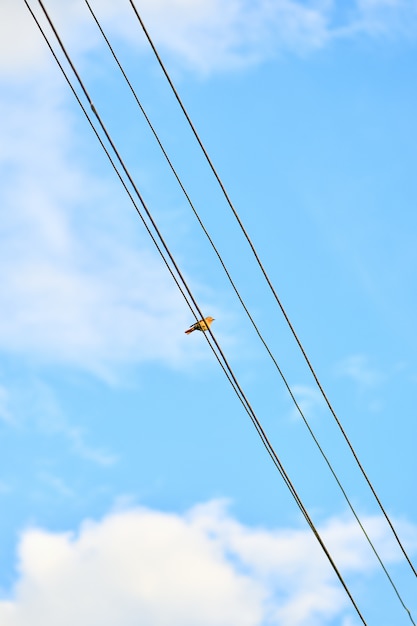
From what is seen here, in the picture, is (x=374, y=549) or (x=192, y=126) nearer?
(x=192, y=126)

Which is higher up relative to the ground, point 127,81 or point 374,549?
point 127,81

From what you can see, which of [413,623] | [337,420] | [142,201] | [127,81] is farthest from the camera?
[413,623]

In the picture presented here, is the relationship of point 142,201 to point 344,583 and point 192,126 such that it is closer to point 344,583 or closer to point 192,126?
point 192,126

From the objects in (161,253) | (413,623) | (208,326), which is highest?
(161,253)

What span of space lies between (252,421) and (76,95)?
6.40m

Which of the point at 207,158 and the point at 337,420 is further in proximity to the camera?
the point at 337,420

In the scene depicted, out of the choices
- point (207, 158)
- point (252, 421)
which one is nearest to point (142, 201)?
point (207, 158)

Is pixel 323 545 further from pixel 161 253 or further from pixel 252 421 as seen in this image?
pixel 161 253

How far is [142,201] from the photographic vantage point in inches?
578

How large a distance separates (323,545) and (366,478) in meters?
1.87

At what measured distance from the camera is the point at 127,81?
15.6 m

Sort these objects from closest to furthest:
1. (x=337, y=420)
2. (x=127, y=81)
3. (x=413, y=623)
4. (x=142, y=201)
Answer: (x=142, y=201)
(x=127, y=81)
(x=337, y=420)
(x=413, y=623)

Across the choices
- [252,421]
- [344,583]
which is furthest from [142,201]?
[344,583]

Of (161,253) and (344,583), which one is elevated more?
(161,253)
